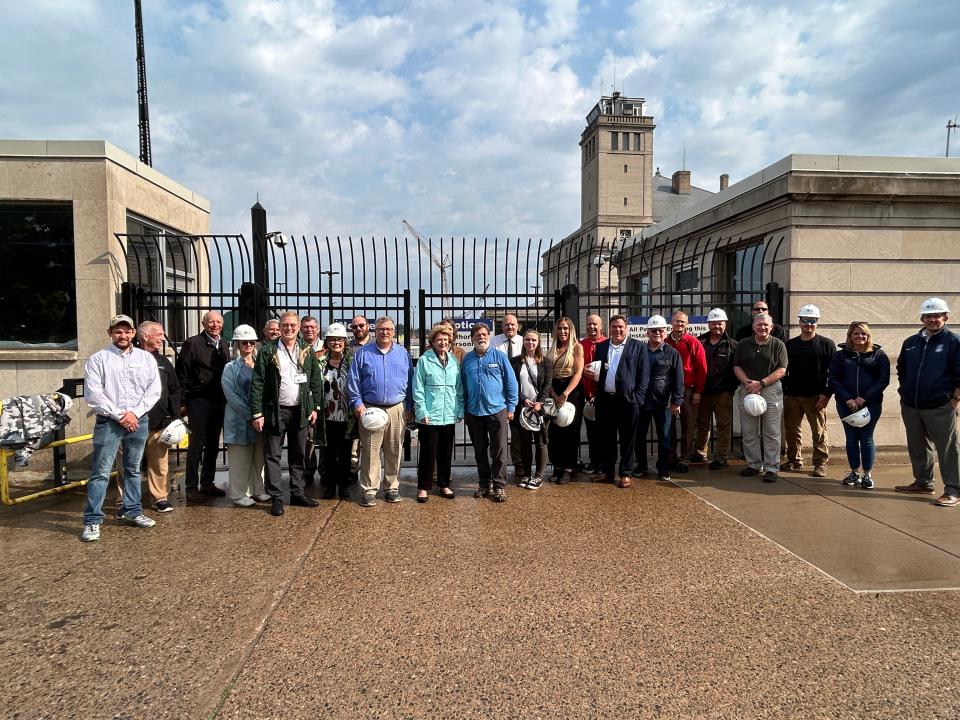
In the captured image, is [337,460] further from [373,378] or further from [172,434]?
[172,434]

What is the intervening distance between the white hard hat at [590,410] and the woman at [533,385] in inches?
22.3

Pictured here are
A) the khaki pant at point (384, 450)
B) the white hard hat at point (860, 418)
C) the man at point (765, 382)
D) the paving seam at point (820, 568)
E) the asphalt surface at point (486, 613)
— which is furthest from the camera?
the man at point (765, 382)

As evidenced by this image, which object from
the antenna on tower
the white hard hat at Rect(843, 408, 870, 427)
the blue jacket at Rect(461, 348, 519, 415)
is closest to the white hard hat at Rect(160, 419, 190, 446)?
the blue jacket at Rect(461, 348, 519, 415)

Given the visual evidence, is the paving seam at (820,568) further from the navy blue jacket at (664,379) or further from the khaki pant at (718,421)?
the navy blue jacket at (664,379)

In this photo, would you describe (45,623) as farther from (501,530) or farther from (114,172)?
(114,172)

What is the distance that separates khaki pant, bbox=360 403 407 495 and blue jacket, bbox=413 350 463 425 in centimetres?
21

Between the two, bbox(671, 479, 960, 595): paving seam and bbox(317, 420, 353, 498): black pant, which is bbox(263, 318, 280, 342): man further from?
bbox(671, 479, 960, 595): paving seam

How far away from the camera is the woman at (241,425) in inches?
221

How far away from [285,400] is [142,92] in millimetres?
18586

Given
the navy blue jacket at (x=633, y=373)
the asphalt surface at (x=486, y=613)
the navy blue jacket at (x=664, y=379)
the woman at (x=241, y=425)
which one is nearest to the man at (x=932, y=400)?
the asphalt surface at (x=486, y=613)

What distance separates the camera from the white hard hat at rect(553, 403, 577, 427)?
6.23m

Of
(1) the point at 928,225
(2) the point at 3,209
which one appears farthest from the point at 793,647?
(2) the point at 3,209

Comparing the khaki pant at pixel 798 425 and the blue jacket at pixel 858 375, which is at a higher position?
the blue jacket at pixel 858 375

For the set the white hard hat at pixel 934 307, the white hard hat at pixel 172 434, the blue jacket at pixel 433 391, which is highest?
the white hard hat at pixel 934 307
